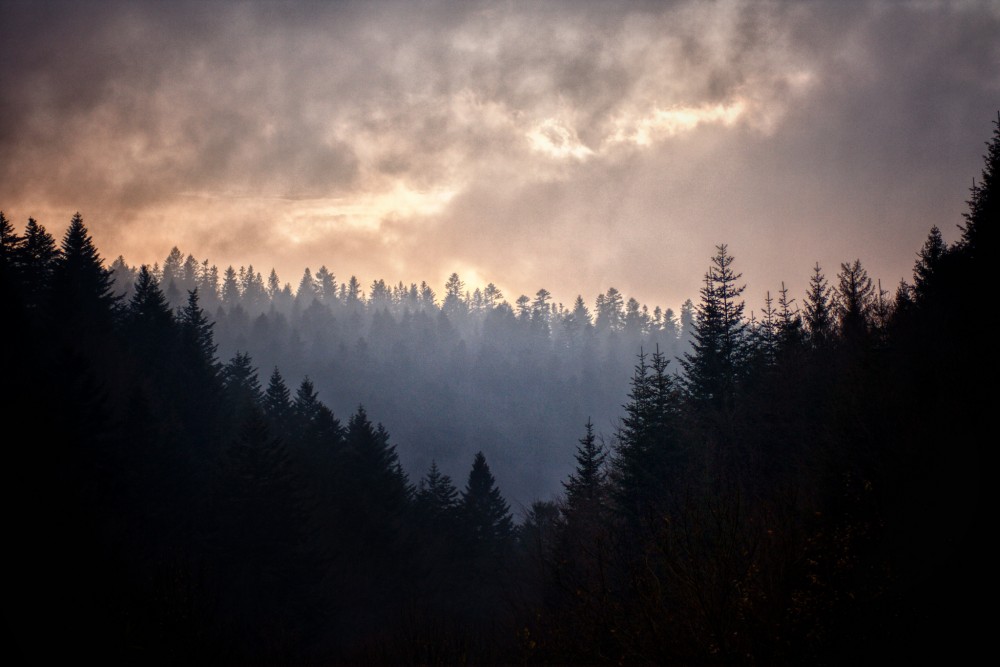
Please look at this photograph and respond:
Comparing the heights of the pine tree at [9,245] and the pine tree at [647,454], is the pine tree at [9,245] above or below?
above

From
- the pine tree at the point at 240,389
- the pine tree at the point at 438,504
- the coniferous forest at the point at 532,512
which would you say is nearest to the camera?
the coniferous forest at the point at 532,512

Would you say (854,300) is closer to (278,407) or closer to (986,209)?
(986,209)

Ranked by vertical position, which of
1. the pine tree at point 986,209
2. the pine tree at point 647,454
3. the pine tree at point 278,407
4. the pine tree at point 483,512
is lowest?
the pine tree at point 483,512

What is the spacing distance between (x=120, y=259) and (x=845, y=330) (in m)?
230

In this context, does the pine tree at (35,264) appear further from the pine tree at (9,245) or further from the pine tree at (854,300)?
the pine tree at (854,300)

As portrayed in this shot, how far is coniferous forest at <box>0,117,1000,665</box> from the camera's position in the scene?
30.9 feet

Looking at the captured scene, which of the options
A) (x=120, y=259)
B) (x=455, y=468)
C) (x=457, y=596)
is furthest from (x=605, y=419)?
(x=120, y=259)

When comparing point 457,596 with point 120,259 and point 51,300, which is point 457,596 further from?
point 120,259

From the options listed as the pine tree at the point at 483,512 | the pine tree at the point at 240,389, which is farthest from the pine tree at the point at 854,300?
the pine tree at the point at 240,389

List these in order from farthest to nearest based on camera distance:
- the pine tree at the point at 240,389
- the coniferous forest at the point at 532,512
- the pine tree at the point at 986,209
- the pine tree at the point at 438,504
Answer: the pine tree at the point at 240,389, the pine tree at the point at 438,504, the pine tree at the point at 986,209, the coniferous forest at the point at 532,512

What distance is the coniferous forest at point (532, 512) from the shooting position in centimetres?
941

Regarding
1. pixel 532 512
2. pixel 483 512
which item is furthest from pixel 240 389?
pixel 532 512

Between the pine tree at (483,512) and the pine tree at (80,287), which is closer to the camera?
the pine tree at (80,287)

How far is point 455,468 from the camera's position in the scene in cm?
12256
